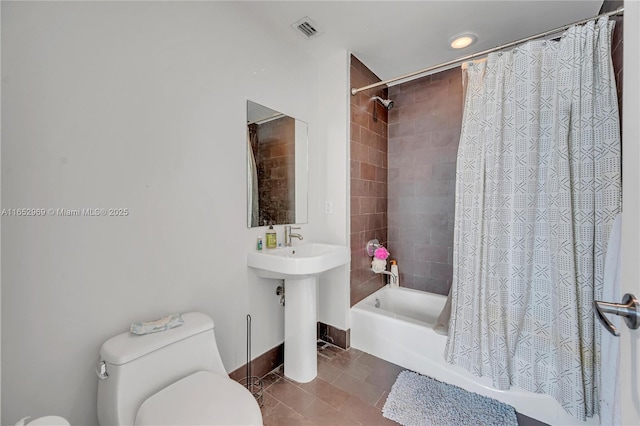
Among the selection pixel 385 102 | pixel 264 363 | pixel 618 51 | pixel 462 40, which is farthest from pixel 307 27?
pixel 264 363

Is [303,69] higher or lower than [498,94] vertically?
higher

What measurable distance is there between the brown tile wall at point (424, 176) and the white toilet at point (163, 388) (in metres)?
2.07

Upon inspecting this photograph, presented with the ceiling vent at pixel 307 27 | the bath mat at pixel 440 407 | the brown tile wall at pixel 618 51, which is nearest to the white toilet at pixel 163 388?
the bath mat at pixel 440 407

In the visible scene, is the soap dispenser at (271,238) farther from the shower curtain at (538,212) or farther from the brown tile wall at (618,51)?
the brown tile wall at (618,51)

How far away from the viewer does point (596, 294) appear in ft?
4.42

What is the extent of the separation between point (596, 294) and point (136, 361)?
2.16 m

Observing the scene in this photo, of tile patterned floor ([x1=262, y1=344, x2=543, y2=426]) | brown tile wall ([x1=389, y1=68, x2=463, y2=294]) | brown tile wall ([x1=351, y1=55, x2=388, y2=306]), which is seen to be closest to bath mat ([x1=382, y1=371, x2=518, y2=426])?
tile patterned floor ([x1=262, y1=344, x2=543, y2=426])

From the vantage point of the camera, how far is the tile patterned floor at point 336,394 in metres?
1.53

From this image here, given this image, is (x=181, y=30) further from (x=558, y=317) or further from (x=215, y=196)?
(x=558, y=317)

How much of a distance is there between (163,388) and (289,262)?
0.82 meters

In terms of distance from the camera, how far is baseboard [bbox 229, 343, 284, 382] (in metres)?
1.74

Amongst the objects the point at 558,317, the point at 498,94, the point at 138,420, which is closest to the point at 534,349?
the point at 558,317

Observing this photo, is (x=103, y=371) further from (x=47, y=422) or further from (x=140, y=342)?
(x=47, y=422)

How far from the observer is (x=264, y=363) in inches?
75.5
